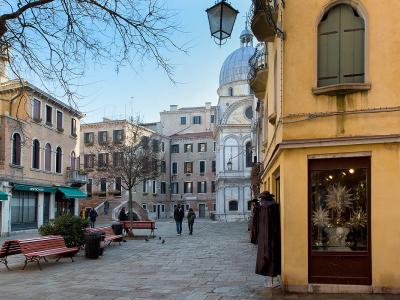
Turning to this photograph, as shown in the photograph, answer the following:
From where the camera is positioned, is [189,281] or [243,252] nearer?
[189,281]

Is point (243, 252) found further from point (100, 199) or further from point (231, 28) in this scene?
point (100, 199)

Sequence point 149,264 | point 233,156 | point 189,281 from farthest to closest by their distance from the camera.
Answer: point 233,156 < point 149,264 < point 189,281

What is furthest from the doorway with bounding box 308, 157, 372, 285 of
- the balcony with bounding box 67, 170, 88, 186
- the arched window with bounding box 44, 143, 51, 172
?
the balcony with bounding box 67, 170, 88, 186

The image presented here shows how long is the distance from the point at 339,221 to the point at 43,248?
8.40 m

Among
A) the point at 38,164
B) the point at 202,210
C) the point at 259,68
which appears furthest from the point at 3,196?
the point at 202,210

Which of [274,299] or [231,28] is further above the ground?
[231,28]

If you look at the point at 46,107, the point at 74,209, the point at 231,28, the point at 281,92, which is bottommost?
the point at 74,209

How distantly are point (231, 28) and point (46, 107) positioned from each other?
2755 cm

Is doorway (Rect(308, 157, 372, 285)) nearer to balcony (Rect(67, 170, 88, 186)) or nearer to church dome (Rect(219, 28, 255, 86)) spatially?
balcony (Rect(67, 170, 88, 186))

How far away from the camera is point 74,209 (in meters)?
38.2

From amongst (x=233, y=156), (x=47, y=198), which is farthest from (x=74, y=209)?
(x=233, y=156)

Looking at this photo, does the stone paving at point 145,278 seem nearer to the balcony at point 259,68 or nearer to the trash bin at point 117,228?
the trash bin at point 117,228

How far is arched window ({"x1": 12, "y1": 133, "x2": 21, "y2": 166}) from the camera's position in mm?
28578

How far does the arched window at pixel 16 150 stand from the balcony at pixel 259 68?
18.4 m
